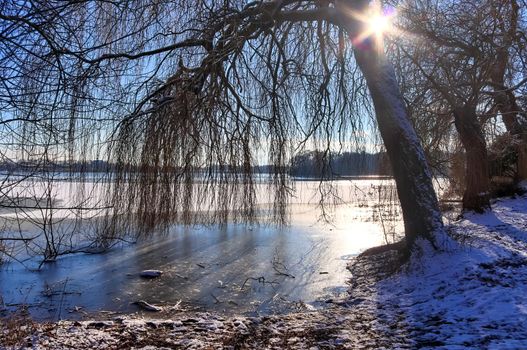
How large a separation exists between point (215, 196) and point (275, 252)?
466 cm

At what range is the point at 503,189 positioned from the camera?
15.9 metres

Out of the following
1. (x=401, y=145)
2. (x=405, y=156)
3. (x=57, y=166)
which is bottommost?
(x=57, y=166)

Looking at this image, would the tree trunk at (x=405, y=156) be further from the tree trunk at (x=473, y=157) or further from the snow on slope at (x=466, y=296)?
the tree trunk at (x=473, y=157)

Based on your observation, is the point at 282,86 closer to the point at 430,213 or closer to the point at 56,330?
the point at 430,213

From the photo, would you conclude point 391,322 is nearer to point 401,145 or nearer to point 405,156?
point 405,156

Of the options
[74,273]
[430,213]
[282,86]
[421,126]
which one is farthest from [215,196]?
[421,126]

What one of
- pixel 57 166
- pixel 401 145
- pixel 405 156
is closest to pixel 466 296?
pixel 405 156

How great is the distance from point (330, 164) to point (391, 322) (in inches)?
133

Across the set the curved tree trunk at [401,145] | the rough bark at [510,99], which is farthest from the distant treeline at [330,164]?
the rough bark at [510,99]

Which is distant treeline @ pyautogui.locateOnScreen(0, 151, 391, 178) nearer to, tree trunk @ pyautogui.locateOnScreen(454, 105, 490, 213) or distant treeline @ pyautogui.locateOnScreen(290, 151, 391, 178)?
distant treeline @ pyautogui.locateOnScreen(290, 151, 391, 178)

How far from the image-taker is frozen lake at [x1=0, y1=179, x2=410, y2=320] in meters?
A: 6.78

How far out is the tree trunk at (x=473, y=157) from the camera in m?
11.3

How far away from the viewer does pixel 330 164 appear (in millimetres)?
7801

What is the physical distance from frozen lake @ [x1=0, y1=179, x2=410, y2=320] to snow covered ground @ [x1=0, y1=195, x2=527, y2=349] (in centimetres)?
84
